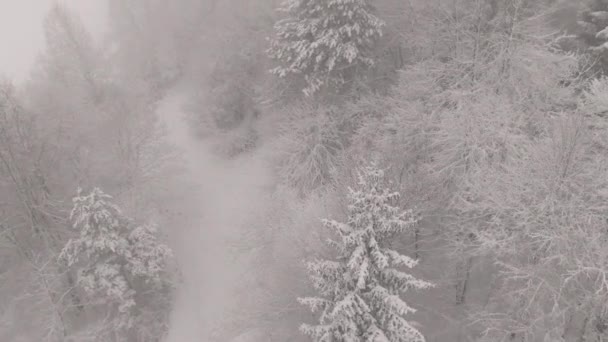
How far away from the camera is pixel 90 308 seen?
21.2 m

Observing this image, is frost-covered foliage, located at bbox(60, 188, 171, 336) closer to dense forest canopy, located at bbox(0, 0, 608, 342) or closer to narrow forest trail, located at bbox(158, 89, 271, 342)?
dense forest canopy, located at bbox(0, 0, 608, 342)

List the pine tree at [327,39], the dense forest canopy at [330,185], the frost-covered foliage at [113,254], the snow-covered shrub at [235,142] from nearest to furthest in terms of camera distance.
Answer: the dense forest canopy at [330,185], the frost-covered foliage at [113,254], the pine tree at [327,39], the snow-covered shrub at [235,142]

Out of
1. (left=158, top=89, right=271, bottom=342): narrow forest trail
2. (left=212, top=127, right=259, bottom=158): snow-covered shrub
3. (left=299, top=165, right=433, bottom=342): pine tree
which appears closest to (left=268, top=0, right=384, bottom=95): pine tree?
(left=158, top=89, right=271, bottom=342): narrow forest trail

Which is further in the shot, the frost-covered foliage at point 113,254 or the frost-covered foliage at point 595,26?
the frost-covered foliage at point 113,254

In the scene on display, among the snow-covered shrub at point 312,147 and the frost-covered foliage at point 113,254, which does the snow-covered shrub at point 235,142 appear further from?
the frost-covered foliage at point 113,254

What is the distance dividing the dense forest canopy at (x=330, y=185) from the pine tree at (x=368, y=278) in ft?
0.19

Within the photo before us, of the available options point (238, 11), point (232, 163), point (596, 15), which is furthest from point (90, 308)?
point (596, 15)

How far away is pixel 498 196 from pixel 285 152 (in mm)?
12159

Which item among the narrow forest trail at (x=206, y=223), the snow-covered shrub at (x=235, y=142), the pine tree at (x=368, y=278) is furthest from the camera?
the snow-covered shrub at (x=235, y=142)

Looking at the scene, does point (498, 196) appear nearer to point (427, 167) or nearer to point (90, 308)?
point (427, 167)

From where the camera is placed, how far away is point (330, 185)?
1888cm

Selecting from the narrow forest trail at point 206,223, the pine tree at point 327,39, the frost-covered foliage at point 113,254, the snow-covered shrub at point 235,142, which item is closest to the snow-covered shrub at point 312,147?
the pine tree at point 327,39

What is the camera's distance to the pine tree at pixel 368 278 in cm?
1035

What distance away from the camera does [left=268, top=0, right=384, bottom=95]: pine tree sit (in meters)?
19.9
